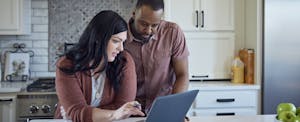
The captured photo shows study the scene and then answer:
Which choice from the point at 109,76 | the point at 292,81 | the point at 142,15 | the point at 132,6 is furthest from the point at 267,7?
the point at 109,76

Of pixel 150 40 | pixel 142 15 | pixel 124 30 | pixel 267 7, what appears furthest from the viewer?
pixel 267 7

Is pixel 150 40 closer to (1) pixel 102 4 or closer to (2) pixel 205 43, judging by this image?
(2) pixel 205 43

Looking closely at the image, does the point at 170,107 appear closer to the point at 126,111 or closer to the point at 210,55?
the point at 126,111

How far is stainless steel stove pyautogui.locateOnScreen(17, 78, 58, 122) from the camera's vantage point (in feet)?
A: 9.76

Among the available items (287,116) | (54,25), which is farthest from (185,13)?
(287,116)

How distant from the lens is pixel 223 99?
3.21 m

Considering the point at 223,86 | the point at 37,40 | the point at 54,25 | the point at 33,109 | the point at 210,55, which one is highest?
the point at 54,25

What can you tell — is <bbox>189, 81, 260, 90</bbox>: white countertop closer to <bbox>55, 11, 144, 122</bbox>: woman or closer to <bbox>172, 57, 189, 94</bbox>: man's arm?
<bbox>172, 57, 189, 94</bbox>: man's arm

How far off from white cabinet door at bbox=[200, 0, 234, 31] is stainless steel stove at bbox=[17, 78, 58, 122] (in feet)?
4.77

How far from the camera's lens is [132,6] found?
12.0 feet

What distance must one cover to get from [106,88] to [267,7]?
1.98m

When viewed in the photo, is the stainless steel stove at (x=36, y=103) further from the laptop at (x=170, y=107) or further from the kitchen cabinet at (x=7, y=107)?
the laptop at (x=170, y=107)

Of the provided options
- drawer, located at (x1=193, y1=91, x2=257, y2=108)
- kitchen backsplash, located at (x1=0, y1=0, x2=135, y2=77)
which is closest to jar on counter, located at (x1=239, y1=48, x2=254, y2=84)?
drawer, located at (x1=193, y1=91, x2=257, y2=108)

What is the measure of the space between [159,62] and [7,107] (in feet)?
4.84
